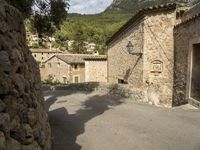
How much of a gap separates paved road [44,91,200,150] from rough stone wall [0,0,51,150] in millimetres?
2126

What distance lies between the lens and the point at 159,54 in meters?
15.0

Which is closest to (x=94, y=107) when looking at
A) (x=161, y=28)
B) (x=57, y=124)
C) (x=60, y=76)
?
(x=57, y=124)

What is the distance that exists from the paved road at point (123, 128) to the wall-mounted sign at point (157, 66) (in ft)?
9.05

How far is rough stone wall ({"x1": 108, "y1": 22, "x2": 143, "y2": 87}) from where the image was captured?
628 inches

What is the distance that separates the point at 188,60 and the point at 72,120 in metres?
5.62

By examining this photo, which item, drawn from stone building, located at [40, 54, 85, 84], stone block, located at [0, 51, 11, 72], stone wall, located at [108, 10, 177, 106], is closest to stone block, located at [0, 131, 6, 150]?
stone block, located at [0, 51, 11, 72]

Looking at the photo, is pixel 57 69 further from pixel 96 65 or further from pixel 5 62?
pixel 5 62

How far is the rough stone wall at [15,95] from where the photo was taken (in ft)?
Result: 13.4

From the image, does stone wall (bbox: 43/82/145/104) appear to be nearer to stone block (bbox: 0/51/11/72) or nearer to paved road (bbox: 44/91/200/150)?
paved road (bbox: 44/91/200/150)

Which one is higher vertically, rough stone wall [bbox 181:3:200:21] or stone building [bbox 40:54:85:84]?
rough stone wall [bbox 181:3:200:21]

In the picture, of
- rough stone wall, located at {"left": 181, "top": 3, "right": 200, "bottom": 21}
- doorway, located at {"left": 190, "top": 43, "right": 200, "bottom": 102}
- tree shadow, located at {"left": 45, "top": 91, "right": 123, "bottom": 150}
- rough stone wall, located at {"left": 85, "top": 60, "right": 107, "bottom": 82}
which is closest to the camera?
tree shadow, located at {"left": 45, "top": 91, "right": 123, "bottom": 150}

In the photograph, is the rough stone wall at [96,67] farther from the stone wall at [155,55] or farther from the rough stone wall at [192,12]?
the rough stone wall at [192,12]

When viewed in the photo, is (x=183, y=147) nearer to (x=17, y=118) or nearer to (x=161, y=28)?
(x=17, y=118)

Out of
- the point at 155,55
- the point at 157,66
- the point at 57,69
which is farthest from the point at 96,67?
the point at 157,66
